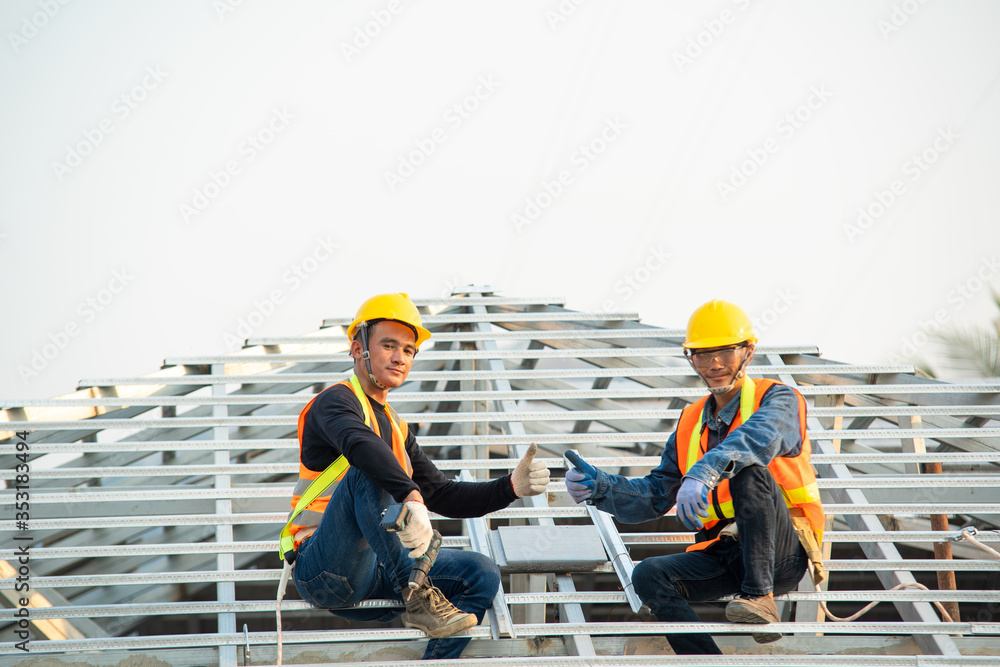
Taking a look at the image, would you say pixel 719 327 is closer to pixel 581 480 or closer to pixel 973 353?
pixel 581 480

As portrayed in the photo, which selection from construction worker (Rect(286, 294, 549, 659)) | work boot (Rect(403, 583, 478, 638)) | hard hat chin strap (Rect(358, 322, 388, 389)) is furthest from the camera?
hard hat chin strap (Rect(358, 322, 388, 389))

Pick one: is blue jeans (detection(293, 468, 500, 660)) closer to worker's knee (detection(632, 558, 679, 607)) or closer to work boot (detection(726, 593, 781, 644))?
worker's knee (detection(632, 558, 679, 607))

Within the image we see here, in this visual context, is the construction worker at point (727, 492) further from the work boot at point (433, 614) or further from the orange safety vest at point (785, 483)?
the work boot at point (433, 614)

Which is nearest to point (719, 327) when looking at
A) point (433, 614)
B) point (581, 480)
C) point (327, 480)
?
point (581, 480)

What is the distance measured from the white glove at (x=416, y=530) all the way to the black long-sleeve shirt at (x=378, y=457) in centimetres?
8

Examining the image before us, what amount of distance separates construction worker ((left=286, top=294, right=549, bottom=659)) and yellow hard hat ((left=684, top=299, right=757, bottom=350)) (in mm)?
920

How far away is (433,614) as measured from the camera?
3.26 meters

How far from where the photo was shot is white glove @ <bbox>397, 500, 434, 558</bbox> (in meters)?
2.96

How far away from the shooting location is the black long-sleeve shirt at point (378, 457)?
303 cm

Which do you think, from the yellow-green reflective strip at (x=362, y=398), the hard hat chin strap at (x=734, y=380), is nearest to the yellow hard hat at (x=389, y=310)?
the yellow-green reflective strip at (x=362, y=398)

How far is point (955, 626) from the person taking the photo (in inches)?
143

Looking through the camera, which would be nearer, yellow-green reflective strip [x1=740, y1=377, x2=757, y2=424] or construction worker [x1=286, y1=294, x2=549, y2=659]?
construction worker [x1=286, y1=294, x2=549, y2=659]

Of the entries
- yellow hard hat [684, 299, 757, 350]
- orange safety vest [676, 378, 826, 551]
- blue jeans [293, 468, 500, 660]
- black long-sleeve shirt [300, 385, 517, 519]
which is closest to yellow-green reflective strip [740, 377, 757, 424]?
orange safety vest [676, 378, 826, 551]

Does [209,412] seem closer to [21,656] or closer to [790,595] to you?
[21,656]
